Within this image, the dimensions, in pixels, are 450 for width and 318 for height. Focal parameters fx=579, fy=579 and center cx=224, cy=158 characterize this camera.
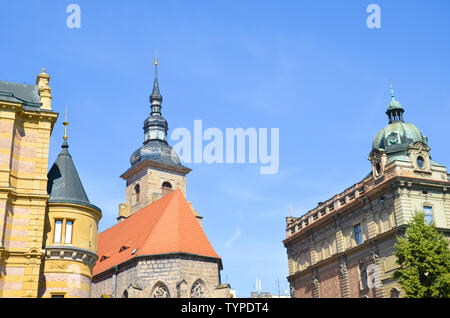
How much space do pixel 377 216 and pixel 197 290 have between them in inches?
602

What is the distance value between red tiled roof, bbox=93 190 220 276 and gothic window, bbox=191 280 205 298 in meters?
2.40

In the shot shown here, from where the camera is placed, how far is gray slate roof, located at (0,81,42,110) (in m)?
30.6

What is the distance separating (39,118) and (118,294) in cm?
2047

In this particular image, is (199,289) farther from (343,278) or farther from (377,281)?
(377,281)

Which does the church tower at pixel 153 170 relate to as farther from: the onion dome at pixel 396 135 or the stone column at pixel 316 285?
the onion dome at pixel 396 135

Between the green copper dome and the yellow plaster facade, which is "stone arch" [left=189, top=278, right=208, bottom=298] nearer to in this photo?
the yellow plaster facade

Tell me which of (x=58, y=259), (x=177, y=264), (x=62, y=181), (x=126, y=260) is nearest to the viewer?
(x=58, y=259)

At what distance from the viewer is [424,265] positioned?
33781mm

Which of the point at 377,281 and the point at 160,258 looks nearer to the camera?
the point at 160,258

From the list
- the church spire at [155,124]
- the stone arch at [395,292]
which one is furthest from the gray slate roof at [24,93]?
the church spire at [155,124]

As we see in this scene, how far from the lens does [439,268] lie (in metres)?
33.8

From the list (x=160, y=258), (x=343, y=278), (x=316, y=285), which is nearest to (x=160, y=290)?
(x=160, y=258)
